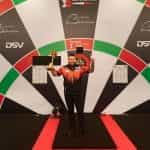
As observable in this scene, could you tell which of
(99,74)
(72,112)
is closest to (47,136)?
(72,112)

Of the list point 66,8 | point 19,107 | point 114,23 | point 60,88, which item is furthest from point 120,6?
point 19,107

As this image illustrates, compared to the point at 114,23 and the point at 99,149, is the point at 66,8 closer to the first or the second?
the point at 114,23

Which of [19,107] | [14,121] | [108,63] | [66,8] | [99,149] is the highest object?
[66,8]

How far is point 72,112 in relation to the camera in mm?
3959

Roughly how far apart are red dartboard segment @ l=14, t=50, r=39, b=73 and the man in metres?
1.55

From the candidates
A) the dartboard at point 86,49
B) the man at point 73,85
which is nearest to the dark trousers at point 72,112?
the man at point 73,85

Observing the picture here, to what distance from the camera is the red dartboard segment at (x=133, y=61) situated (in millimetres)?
5438

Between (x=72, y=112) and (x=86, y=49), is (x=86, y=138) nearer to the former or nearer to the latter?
(x=72, y=112)

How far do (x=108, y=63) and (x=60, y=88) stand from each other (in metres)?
0.93

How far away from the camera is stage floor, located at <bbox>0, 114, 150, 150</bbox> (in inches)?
130

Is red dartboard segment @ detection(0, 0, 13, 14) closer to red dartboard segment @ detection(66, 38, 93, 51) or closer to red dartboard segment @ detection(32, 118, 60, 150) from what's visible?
red dartboard segment @ detection(66, 38, 93, 51)

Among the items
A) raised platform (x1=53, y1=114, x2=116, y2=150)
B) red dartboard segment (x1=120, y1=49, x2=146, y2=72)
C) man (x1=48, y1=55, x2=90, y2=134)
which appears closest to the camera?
raised platform (x1=53, y1=114, x2=116, y2=150)

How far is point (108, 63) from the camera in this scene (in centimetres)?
546

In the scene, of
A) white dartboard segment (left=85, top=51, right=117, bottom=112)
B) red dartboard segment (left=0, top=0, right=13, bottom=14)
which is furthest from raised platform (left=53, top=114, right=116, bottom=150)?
red dartboard segment (left=0, top=0, right=13, bottom=14)
